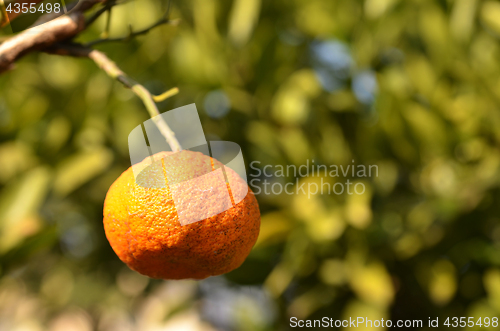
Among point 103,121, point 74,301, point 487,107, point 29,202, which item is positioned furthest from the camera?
point 74,301

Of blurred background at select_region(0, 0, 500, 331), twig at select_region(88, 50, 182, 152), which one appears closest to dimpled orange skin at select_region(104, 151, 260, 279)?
twig at select_region(88, 50, 182, 152)

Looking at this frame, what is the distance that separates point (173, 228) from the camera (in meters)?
0.27

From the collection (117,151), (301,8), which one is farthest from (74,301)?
(301,8)

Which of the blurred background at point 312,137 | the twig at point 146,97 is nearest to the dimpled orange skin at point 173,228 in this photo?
the twig at point 146,97

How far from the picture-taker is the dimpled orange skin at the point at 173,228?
27cm

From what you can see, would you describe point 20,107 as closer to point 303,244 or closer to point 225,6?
point 225,6

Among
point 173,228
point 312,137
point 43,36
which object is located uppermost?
point 43,36

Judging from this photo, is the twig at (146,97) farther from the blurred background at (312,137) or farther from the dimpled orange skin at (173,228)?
the blurred background at (312,137)

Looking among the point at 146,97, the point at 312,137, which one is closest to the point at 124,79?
the point at 146,97

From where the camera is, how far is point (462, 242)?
0.95m

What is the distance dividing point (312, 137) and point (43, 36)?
2.91 ft

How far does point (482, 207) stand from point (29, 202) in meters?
1.05

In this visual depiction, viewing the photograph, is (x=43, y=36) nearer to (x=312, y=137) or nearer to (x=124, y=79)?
(x=124, y=79)

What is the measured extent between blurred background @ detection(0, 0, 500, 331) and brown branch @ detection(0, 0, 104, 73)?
0.66 meters
